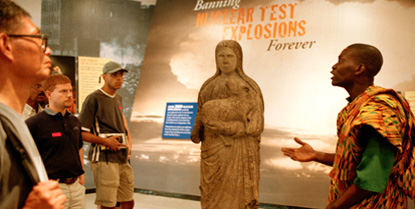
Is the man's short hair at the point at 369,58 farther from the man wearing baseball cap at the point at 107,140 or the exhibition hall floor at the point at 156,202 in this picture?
the exhibition hall floor at the point at 156,202

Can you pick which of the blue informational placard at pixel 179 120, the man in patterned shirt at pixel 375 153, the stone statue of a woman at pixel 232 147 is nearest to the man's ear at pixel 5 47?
the man in patterned shirt at pixel 375 153

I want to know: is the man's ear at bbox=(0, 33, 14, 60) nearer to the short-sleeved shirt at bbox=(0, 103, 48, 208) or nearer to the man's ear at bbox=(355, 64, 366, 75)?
the short-sleeved shirt at bbox=(0, 103, 48, 208)

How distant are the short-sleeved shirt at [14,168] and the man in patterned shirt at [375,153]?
1591mm

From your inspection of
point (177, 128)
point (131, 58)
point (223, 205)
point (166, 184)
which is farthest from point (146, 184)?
point (223, 205)

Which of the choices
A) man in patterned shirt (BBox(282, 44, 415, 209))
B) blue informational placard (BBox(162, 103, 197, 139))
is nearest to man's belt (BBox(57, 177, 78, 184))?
man in patterned shirt (BBox(282, 44, 415, 209))

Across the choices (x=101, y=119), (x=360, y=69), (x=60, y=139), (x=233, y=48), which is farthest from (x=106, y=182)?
(x=360, y=69)

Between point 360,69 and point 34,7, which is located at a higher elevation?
point 34,7

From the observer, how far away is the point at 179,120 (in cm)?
784

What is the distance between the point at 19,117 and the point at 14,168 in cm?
17

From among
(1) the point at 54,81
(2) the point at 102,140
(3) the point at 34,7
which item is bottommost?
(2) the point at 102,140

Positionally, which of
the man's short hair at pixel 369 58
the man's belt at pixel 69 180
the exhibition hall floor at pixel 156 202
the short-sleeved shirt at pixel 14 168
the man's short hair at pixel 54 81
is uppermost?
the man's short hair at pixel 369 58

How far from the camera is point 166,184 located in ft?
25.8

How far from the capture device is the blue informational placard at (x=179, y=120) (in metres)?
7.73

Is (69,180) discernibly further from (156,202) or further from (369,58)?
(156,202)
